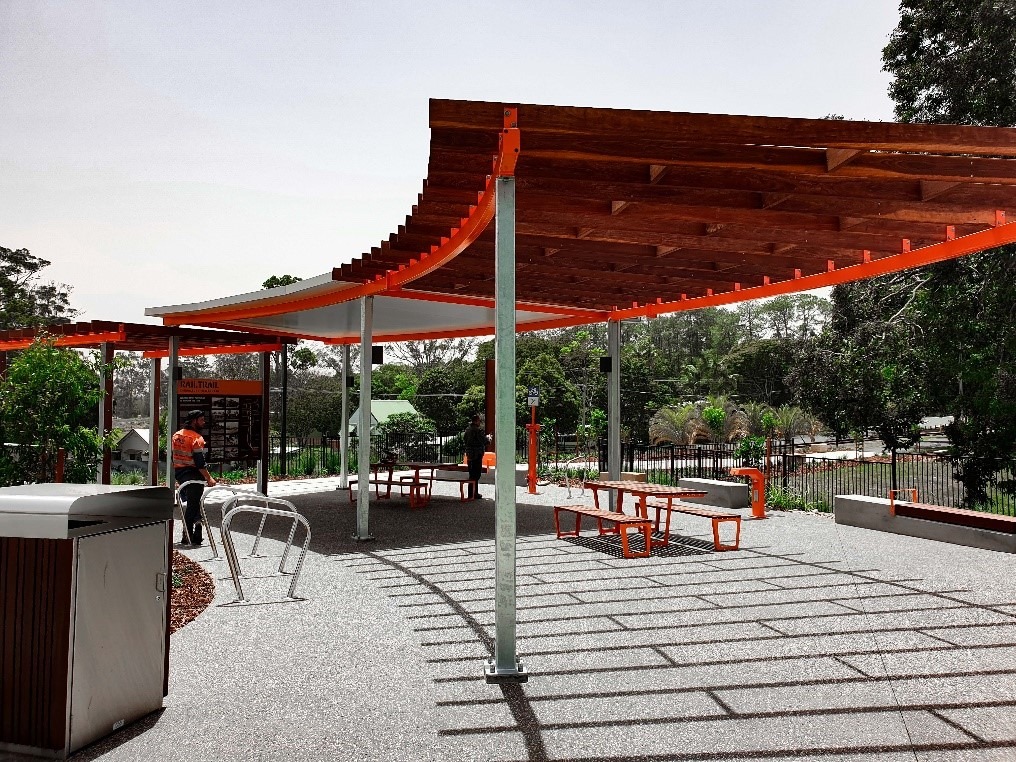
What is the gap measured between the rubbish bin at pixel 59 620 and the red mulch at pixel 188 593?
1971mm

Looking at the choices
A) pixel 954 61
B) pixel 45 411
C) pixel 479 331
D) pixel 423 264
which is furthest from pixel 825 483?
pixel 45 411

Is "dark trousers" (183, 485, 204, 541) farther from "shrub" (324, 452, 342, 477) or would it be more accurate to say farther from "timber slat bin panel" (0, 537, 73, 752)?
"shrub" (324, 452, 342, 477)

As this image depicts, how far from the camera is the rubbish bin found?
10.7 feet

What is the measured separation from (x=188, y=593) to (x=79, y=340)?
879 cm

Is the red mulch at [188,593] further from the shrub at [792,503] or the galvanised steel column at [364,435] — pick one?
the shrub at [792,503]

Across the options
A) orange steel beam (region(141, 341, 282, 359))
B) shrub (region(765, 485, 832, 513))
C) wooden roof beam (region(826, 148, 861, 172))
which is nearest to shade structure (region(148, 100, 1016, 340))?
wooden roof beam (region(826, 148, 861, 172))

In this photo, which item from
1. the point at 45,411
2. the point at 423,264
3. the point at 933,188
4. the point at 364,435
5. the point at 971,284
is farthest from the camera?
the point at 971,284

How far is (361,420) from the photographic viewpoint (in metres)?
8.74

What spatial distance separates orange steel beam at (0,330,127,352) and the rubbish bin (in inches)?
341

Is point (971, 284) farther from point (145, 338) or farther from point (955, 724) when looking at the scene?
point (145, 338)

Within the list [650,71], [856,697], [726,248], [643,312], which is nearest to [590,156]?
[726,248]

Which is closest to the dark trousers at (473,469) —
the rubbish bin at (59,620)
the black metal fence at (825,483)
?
the black metal fence at (825,483)

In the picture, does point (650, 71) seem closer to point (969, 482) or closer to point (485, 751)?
point (485, 751)

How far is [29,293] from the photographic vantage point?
1547 inches
